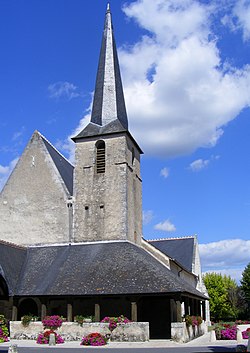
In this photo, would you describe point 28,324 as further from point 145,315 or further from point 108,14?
point 108,14

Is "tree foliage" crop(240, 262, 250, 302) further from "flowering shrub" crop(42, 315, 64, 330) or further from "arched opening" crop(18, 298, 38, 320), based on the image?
"flowering shrub" crop(42, 315, 64, 330)

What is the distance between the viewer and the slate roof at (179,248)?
33531mm

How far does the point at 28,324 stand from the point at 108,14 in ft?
64.2

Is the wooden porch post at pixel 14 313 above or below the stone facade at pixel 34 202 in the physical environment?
below

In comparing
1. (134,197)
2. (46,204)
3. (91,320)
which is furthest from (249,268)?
(91,320)

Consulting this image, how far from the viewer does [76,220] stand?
2372cm

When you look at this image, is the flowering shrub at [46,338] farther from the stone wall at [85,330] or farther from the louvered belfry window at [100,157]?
the louvered belfry window at [100,157]

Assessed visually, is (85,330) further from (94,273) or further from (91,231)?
(91,231)

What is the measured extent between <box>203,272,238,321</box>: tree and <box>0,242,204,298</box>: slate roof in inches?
1067

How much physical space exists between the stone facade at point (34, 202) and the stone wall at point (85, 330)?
624 centimetres

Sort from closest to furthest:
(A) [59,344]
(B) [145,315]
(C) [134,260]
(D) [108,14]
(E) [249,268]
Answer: (A) [59,344] → (C) [134,260] → (B) [145,315] → (D) [108,14] → (E) [249,268]

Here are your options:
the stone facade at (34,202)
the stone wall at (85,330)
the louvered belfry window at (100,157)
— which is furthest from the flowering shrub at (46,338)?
the louvered belfry window at (100,157)

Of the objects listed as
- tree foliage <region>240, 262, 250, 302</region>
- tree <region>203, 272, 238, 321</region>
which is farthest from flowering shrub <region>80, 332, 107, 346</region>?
tree foliage <region>240, 262, 250, 302</region>

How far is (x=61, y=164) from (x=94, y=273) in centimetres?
965
